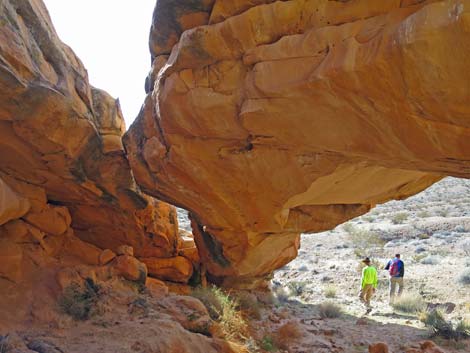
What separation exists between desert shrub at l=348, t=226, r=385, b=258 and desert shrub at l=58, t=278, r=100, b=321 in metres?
14.7

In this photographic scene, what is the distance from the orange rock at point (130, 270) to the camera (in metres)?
8.94

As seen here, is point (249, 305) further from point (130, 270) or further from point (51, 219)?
point (51, 219)

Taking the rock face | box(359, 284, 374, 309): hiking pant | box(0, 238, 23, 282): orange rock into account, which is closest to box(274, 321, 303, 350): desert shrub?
the rock face

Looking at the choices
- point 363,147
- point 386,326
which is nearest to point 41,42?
point 363,147

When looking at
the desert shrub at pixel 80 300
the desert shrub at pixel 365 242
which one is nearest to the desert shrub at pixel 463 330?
the desert shrub at pixel 80 300

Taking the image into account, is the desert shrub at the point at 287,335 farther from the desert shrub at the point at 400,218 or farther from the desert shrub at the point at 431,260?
the desert shrub at the point at 400,218

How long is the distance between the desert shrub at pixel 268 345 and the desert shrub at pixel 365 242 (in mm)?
12842

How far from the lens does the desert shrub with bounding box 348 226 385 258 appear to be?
2043cm

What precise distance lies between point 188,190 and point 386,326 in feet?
18.5

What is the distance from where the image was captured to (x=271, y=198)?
28.7ft

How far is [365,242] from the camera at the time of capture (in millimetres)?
22594

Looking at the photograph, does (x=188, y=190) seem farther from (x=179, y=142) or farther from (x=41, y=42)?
(x=41, y=42)

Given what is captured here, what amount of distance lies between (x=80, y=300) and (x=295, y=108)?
16.2 feet

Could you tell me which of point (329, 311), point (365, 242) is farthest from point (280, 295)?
point (365, 242)
